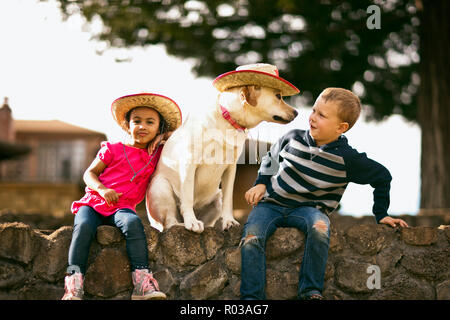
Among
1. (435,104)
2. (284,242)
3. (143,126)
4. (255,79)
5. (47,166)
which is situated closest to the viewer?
(284,242)

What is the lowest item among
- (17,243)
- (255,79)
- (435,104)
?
(17,243)

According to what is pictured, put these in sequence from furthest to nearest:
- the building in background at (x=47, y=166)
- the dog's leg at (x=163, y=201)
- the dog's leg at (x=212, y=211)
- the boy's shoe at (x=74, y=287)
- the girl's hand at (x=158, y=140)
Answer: the building in background at (x=47, y=166), the dog's leg at (x=212, y=211), the girl's hand at (x=158, y=140), the dog's leg at (x=163, y=201), the boy's shoe at (x=74, y=287)

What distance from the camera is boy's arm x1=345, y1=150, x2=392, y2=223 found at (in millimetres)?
2973

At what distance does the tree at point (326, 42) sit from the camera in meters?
8.02

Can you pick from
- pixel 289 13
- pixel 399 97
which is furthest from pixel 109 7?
pixel 399 97

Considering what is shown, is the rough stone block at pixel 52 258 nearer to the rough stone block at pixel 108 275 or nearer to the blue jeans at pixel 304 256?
the rough stone block at pixel 108 275

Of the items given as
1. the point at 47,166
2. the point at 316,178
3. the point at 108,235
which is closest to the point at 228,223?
the point at 316,178

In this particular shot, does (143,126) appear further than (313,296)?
Yes

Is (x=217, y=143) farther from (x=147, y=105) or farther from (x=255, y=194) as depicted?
(x=147, y=105)

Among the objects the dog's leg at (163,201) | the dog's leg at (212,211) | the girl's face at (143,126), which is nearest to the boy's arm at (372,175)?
the dog's leg at (212,211)

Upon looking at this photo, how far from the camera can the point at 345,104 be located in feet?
9.81

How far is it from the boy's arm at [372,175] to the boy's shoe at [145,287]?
1.15 meters

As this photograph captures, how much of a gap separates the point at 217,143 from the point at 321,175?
588mm

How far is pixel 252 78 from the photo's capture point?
305 cm
